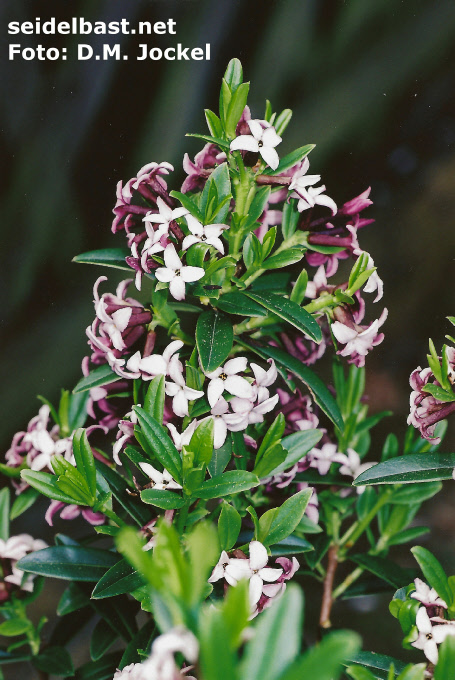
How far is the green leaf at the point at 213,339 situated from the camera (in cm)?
59

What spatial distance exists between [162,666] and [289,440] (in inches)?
16.2

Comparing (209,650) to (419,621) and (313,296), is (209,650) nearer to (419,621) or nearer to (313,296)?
(419,621)

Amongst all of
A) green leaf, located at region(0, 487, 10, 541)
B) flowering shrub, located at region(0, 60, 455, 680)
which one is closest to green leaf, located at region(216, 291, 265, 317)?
flowering shrub, located at region(0, 60, 455, 680)

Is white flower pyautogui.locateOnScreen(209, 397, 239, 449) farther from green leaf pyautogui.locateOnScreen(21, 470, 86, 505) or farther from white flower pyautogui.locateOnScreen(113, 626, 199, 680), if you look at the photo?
white flower pyautogui.locateOnScreen(113, 626, 199, 680)

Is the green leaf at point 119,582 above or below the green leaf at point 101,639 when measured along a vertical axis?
above

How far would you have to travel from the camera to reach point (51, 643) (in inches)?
34.5

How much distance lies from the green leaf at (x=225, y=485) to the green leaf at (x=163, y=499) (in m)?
0.02

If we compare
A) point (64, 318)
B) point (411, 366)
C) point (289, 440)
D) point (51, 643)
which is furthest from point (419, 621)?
point (64, 318)

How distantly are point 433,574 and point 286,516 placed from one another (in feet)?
0.45

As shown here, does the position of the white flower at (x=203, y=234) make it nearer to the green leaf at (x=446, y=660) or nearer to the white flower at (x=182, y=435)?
the white flower at (x=182, y=435)

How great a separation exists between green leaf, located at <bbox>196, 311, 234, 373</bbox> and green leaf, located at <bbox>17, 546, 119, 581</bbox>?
0.29m

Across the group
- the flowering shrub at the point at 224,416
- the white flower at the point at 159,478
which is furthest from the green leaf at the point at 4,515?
the white flower at the point at 159,478

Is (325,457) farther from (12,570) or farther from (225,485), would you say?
(12,570)

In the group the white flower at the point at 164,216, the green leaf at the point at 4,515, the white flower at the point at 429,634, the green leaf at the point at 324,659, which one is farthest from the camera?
the green leaf at the point at 4,515
